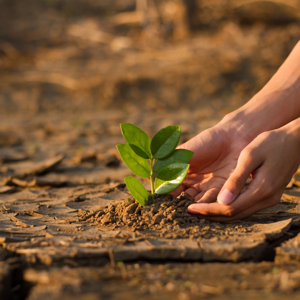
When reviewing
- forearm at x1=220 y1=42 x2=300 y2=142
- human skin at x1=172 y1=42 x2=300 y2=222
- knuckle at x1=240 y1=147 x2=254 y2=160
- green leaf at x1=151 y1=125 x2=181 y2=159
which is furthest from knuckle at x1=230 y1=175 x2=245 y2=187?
forearm at x1=220 y1=42 x2=300 y2=142

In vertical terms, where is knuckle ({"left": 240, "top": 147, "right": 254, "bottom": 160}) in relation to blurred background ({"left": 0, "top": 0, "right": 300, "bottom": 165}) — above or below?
below

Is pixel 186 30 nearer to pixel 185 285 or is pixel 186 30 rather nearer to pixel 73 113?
pixel 73 113

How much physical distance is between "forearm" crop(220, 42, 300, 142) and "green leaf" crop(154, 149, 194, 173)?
57 centimetres

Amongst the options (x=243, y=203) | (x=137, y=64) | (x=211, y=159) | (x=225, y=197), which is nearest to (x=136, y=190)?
(x=225, y=197)

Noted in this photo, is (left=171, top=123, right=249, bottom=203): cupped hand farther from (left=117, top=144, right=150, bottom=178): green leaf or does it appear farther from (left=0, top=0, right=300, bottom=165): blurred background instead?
(left=0, top=0, right=300, bottom=165): blurred background

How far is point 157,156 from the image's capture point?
5.69ft

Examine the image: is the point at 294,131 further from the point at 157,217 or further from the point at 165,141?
the point at 157,217

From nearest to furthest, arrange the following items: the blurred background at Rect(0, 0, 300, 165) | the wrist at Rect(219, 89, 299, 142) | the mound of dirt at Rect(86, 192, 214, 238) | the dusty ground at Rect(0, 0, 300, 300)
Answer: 1. the dusty ground at Rect(0, 0, 300, 300)
2. the mound of dirt at Rect(86, 192, 214, 238)
3. the wrist at Rect(219, 89, 299, 142)
4. the blurred background at Rect(0, 0, 300, 165)

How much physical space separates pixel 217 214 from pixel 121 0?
9347mm

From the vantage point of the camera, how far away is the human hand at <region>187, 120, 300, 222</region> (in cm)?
163

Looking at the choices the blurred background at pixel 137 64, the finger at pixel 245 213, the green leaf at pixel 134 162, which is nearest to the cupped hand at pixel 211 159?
the finger at pixel 245 213

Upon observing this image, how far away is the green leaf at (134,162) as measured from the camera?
5.51 ft

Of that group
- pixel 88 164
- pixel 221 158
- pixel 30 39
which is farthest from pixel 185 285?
pixel 30 39

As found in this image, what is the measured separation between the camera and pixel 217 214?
1.67m
